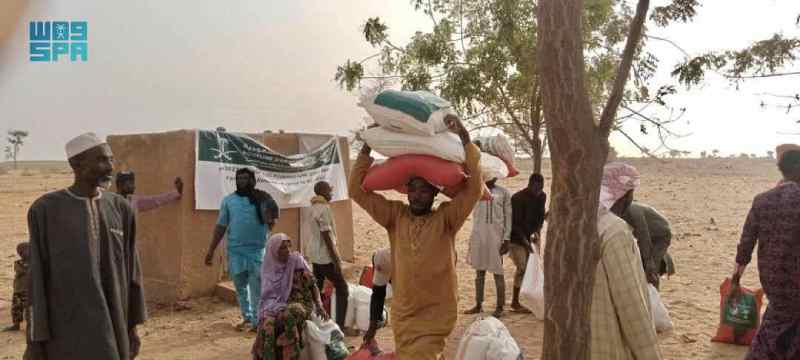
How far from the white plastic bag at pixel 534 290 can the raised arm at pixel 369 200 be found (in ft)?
6.19

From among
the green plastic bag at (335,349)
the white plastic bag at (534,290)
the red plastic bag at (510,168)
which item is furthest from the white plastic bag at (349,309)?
the red plastic bag at (510,168)

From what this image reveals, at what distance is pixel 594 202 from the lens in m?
2.50

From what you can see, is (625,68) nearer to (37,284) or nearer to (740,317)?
(37,284)

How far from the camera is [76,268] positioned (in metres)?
3.13

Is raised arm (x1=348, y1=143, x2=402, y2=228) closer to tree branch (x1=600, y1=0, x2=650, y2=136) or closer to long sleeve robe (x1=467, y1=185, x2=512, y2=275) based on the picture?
tree branch (x1=600, y1=0, x2=650, y2=136)

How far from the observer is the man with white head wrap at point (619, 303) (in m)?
2.98

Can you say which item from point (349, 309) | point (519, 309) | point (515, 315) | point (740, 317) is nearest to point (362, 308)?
point (349, 309)

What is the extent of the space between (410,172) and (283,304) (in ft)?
7.17

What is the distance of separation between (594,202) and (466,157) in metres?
0.97

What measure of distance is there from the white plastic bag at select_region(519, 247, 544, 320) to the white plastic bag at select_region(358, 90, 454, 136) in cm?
214

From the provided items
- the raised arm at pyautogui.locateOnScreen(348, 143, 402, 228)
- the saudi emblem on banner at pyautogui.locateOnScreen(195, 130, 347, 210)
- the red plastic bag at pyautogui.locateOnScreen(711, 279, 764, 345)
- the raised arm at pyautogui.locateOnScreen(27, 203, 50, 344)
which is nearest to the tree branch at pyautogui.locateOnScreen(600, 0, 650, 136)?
the raised arm at pyautogui.locateOnScreen(348, 143, 402, 228)

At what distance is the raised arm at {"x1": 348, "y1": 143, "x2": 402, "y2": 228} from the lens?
3619 millimetres

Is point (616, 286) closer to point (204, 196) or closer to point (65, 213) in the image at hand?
point (65, 213)

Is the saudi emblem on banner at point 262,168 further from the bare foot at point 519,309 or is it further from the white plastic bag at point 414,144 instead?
the white plastic bag at point 414,144
